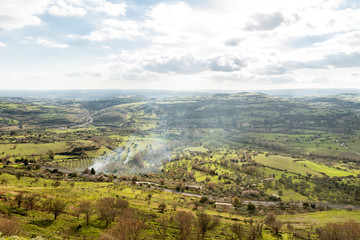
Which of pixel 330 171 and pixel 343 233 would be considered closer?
pixel 343 233

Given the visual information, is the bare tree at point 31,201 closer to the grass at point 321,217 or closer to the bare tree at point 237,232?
the bare tree at point 237,232

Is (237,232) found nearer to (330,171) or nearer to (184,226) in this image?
(184,226)

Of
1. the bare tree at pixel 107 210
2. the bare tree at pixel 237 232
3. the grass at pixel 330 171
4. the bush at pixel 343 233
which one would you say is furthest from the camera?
the grass at pixel 330 171

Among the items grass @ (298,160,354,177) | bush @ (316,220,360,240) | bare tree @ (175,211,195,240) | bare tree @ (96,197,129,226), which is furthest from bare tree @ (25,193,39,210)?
grass @ (298,160,354,177)

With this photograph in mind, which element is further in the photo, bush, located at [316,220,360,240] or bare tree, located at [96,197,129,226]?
bare tree, located at [96,197,129,226]

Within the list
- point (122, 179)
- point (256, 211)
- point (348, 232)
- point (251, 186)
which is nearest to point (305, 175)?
point (251, 186)

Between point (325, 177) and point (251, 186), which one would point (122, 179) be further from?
point (325, 177)

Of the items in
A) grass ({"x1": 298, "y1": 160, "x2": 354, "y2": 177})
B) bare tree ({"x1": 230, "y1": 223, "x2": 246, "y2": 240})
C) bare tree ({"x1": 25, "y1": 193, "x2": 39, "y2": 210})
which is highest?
bare tree ({"x1": 25, "y1": 193, "x2": 39, "y2": 210})

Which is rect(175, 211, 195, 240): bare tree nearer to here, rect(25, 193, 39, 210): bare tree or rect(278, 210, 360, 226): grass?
rect(25, 193, 39, 210): bare tree

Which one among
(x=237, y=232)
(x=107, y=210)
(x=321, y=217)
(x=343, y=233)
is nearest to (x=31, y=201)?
(x=107, y=210)

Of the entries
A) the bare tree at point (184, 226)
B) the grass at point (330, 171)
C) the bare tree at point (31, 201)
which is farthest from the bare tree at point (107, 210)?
the grass at point (330, 171)

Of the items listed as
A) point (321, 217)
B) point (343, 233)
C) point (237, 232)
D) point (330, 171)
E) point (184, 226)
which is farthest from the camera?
point (330, 171)

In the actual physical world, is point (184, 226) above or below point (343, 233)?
above
